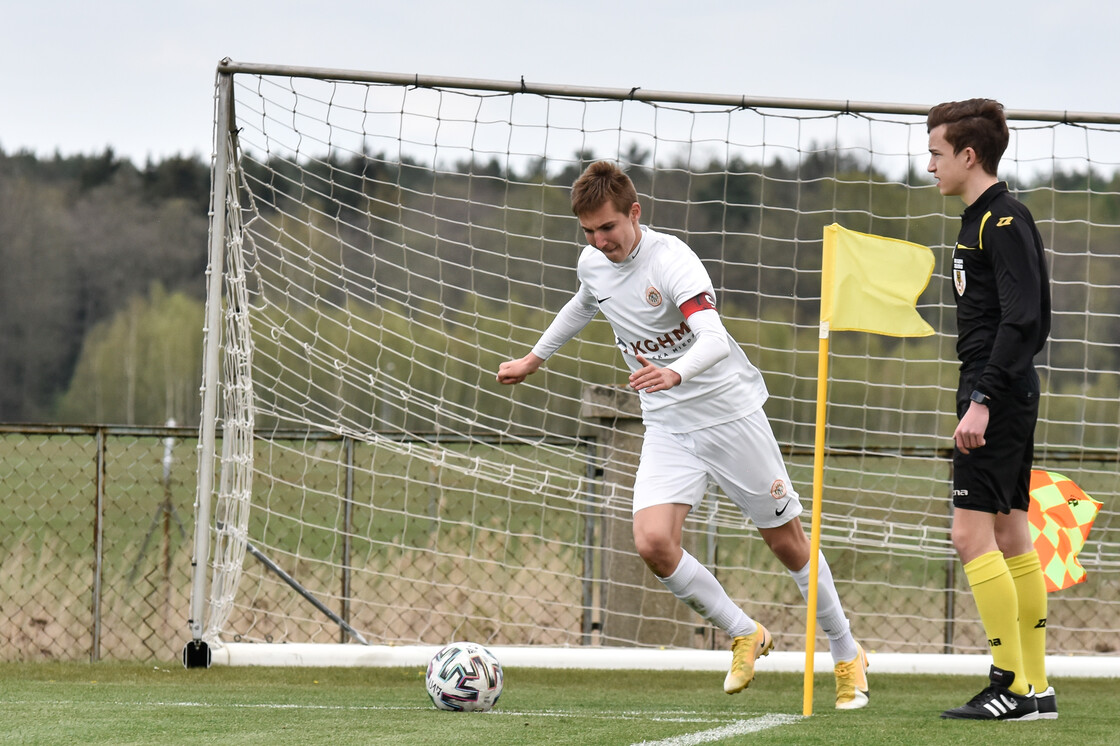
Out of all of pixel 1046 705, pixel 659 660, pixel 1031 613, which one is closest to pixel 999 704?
pixel 1046 705

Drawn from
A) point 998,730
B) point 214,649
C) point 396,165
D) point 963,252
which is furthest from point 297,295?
point 998,730

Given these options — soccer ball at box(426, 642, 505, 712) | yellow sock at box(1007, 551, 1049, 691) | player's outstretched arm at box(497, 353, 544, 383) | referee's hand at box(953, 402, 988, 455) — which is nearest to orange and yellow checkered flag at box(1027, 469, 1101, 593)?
yellow sock at box(1007, 551, 1049, 691)

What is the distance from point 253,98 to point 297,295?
3.45ft

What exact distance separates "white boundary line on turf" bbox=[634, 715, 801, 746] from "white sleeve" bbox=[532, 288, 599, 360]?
1.63 metres

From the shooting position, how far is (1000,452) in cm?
388

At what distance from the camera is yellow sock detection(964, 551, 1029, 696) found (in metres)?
3.90

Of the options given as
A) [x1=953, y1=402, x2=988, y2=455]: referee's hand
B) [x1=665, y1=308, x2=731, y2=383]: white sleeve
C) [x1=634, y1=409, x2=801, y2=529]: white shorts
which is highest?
[x1=665, y1=308, x2=731, y2=383]: white sleeve

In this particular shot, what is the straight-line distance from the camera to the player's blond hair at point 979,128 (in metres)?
3.97

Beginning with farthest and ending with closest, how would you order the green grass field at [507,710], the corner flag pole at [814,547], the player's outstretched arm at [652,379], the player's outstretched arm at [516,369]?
the player's outstretched arm at [516,369] < the corner flag pole at [814,547] < the player's outstretched arm at [652,379] < the green grass field at [507,710]

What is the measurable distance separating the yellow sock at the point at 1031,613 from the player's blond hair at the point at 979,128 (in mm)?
1361

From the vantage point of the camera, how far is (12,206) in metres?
49.4

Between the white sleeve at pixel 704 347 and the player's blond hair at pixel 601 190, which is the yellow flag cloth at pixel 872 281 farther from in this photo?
the player's blond hair at pixel 601 190

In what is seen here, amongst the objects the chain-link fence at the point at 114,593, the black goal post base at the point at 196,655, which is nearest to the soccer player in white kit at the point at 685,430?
the black goal post base at the point at 196,655

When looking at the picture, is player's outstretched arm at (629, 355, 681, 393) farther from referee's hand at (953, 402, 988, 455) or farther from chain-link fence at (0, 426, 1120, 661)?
chain-link fence at (0, 426, 1120, 661)
